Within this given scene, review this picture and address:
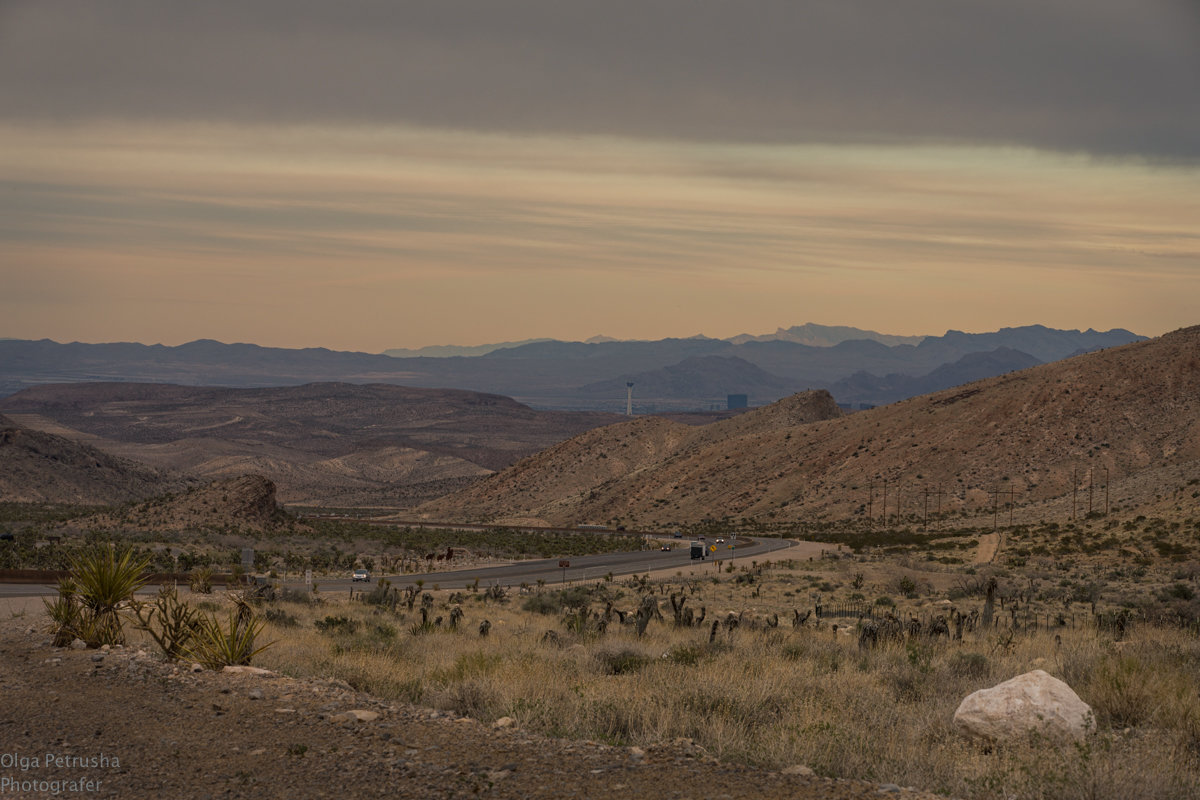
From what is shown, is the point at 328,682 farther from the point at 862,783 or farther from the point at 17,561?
the point at 17,561

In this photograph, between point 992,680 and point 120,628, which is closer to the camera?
point 992,680

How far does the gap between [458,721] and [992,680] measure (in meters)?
7.62

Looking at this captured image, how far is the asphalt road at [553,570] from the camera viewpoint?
41259mm

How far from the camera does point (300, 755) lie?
10484mm

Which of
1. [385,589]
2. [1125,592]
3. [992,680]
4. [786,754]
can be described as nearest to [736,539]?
[1125,592]

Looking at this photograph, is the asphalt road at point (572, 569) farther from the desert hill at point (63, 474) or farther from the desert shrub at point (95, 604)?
the desert hill at point (63, 474)

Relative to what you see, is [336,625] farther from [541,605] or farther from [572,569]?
[572,569]

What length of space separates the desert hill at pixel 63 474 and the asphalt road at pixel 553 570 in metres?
85.7

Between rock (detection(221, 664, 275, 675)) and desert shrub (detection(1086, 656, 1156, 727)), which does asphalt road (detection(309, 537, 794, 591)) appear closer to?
rock (detection(221, 664, 275, 675))

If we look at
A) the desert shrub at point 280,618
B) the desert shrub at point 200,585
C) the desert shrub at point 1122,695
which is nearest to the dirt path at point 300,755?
the desert shrub at point 1122,695

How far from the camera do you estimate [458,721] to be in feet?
38.7

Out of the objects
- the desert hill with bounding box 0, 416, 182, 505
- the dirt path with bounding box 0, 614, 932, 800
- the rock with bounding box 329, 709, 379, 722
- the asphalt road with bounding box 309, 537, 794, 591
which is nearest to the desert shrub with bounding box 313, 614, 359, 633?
the dirt path with bounding box 0, 614, 932, 800

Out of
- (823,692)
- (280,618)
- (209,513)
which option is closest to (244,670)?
(823,692)

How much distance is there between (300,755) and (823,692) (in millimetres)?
6699
